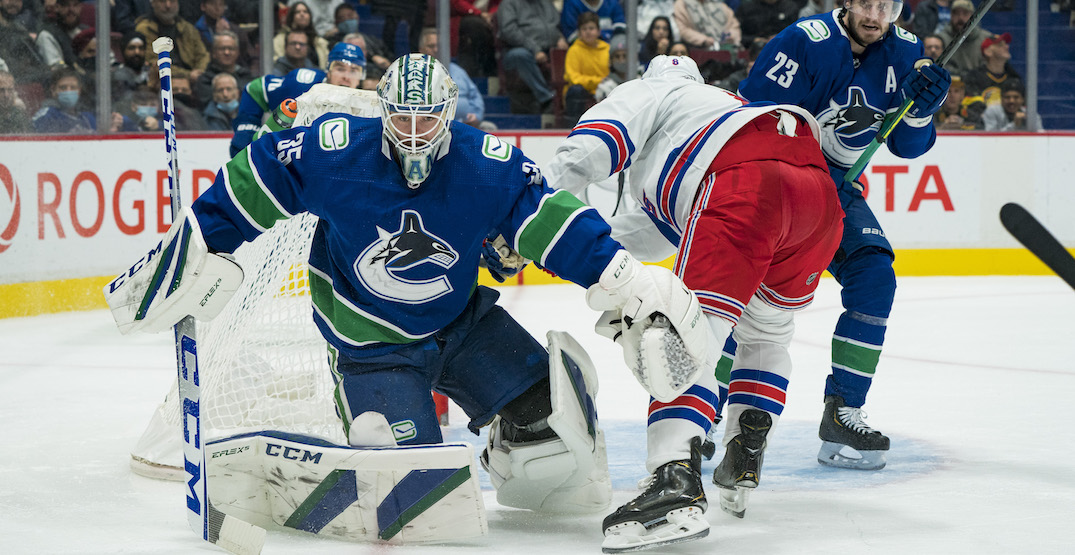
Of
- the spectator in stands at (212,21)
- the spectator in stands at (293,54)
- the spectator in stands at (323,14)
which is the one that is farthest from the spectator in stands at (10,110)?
the spectator in stands at (323,14)

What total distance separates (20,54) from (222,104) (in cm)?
101

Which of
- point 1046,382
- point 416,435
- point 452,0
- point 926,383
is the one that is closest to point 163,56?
point 416,435

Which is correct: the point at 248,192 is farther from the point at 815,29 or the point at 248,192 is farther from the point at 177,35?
the point at 177,35

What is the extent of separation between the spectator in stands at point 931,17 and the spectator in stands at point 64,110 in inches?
180

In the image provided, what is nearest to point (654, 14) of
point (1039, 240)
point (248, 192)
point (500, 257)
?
point (500, 257)

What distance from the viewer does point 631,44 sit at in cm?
679

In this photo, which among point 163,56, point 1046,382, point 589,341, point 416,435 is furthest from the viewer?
point 589,341

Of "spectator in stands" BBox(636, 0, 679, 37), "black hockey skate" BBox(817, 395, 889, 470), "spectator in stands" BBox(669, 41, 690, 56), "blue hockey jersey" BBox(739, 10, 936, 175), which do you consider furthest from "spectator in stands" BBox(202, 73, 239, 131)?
"black hockey skate" BBox(817, 395, 889, 470)

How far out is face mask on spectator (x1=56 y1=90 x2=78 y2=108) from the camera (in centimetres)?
565

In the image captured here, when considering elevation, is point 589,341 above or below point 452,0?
below

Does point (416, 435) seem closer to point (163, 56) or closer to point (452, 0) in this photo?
point (163, 56)

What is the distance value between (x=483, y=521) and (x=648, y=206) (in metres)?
0.79

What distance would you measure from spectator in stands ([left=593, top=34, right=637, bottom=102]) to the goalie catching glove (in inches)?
188

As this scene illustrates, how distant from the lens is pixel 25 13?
18.1 feet
